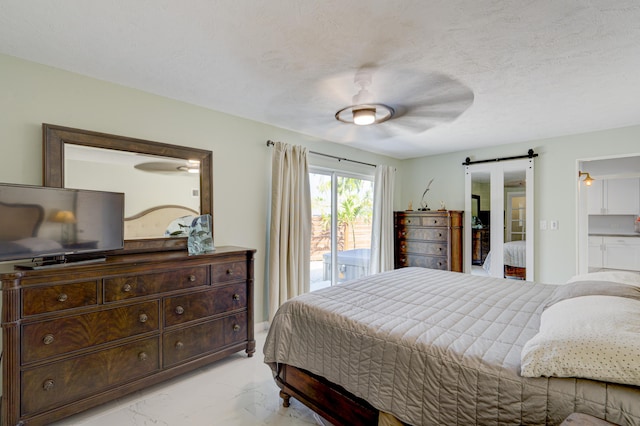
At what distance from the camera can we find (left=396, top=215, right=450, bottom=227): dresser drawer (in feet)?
15.3

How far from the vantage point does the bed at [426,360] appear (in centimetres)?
115

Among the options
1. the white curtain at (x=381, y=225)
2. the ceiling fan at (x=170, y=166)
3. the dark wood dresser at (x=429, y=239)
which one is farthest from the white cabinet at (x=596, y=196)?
the ceiling fan at (x=170, y=166)

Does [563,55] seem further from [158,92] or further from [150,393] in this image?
[150,393]

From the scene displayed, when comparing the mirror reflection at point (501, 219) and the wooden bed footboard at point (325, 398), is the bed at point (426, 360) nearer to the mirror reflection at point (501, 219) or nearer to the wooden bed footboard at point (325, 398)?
the wooden bed footboard at point (325, 398)

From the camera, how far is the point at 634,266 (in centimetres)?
614

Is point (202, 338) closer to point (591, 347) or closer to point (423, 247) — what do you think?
point (591, 347)

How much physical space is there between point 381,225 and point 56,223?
4102 mm

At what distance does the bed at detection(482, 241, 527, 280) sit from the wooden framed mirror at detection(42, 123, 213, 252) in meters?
4.17

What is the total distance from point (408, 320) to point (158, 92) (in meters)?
2.71

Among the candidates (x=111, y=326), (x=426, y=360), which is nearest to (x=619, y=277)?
(x=426, y=360)

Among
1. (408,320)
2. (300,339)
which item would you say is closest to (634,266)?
(408,320)

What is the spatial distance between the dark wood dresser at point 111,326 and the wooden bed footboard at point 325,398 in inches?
33.3

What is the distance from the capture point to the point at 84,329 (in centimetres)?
196

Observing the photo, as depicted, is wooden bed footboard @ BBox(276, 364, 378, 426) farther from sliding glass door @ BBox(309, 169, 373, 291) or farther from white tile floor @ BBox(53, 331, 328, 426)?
sliding glass door @ BBox(309, 169, 373, 291)
